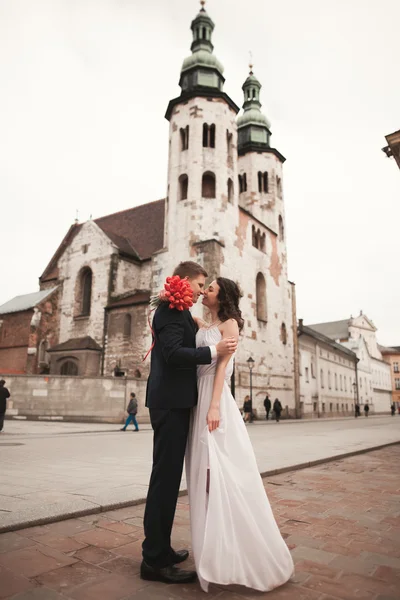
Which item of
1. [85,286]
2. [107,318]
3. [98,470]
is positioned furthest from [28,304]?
[98,470]

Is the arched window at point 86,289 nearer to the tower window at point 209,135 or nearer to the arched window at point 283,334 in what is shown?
the tower window at point 209,135

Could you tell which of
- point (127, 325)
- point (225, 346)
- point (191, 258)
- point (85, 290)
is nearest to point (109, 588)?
point (225, 346)

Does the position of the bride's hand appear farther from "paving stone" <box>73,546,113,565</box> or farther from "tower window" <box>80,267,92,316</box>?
"tower window" <box>80,267,92,316</box>

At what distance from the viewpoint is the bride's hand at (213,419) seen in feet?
9.32

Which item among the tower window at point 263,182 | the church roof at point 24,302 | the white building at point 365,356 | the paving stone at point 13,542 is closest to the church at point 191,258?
the church roof at point 24,302

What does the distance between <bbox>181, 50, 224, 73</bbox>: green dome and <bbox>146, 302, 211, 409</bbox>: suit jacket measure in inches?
1268

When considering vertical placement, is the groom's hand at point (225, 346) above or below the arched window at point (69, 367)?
below

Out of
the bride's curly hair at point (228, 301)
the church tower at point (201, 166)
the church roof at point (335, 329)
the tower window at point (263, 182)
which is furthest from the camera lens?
the church roof at point (335, 329)

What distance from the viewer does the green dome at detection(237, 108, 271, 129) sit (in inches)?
1507

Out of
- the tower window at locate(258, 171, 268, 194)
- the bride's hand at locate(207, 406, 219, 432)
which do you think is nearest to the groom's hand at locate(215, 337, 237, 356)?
the bride's hand at locate(207, 406, 219, 432)

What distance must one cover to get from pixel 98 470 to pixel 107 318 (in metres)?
23.8

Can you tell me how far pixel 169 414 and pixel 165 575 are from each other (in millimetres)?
932

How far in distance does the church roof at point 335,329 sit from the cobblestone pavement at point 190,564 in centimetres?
6354

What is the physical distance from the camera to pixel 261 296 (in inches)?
1267
